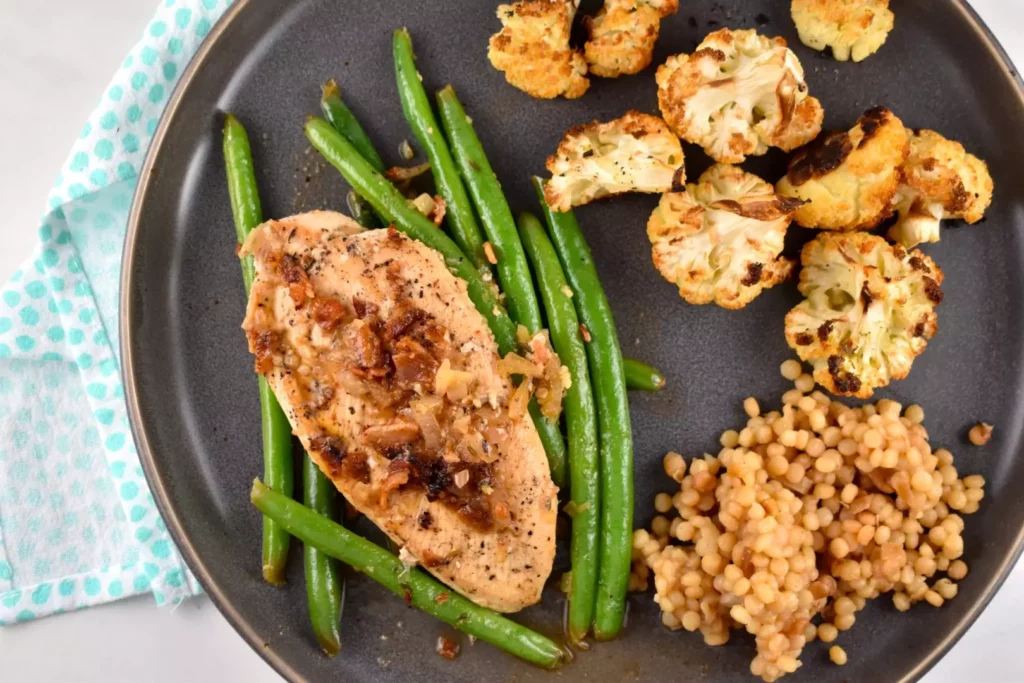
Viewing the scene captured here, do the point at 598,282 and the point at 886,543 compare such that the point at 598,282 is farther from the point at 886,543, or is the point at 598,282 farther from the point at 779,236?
the point at 886,543

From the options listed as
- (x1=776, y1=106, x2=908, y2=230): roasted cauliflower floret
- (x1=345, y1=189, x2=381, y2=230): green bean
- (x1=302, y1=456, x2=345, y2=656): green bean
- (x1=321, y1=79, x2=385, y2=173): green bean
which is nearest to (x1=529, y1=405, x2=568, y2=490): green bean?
(x1=302, y1=456, x2=345, y2=656): green bean

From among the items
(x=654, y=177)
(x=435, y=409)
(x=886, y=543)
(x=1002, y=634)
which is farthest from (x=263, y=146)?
(x=1002, y=634)

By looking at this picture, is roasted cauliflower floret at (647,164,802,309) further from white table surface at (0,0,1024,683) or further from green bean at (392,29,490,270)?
white table surface at (0,0,1024,683)

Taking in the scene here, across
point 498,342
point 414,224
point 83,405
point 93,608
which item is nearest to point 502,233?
point 414,224

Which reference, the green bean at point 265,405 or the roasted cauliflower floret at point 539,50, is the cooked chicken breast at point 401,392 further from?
the roasted cauliflower floret at point 539,50

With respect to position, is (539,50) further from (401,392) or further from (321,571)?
(321,571)
